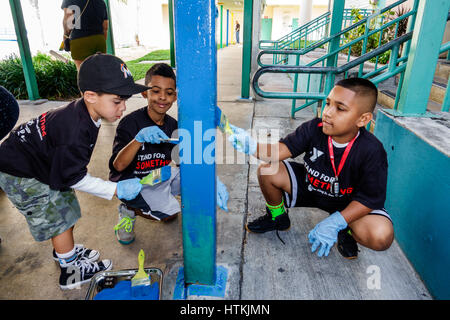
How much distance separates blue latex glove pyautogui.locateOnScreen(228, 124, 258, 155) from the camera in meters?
1.52

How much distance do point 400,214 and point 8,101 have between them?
237cm

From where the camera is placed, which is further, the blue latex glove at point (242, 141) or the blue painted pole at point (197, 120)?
the blue latex glove at point (242, 141)

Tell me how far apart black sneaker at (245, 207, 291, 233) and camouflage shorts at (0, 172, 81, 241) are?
1.07m

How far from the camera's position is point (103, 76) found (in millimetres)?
1401

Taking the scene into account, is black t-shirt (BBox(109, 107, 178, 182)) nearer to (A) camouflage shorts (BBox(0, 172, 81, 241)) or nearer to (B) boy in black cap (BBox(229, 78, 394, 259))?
(A) camouflage shorts (BBox(0, 172, 81, 241))

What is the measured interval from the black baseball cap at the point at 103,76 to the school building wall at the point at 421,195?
4.92 ft

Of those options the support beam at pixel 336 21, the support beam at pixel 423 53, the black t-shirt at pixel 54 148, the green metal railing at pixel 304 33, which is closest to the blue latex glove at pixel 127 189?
the black t-shirt at pixel 54 148

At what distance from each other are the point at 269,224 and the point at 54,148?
128 centimetres

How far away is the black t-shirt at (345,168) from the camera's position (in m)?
1.56

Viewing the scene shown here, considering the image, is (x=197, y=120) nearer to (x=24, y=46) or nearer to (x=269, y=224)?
(x=269, y=224)

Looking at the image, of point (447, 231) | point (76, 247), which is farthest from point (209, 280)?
point (447, 231)

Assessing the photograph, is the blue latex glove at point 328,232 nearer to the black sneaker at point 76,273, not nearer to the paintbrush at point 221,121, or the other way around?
the paintbrush at point 221,121

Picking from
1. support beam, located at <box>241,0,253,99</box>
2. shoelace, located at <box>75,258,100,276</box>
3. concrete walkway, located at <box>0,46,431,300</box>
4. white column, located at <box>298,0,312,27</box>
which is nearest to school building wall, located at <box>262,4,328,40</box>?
white column, located at <box>298,0,312,27</box>

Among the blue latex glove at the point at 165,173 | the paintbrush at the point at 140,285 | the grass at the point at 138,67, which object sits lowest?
the paintbrush at the point at 140,285
